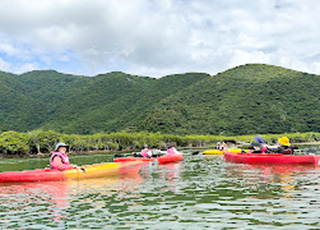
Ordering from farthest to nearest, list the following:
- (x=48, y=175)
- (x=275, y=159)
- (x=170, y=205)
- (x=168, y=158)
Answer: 1. (x=168, y=158)
2. (x=275, y=159)
3. (x=48, y=175)
4. (x=170, y=205)

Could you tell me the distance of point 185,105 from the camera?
14662 centimetres

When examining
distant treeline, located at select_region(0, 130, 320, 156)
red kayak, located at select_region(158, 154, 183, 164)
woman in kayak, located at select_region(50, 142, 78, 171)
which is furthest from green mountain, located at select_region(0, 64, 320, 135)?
woman in kayak, located at select_region(50, 142, 78, 171)

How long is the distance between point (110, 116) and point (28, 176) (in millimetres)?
134701

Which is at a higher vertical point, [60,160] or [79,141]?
[79,141]

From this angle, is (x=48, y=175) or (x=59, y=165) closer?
(x=48, y=175)

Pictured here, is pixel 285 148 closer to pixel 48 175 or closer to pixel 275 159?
pixel 275 159

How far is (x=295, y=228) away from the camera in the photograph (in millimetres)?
8156

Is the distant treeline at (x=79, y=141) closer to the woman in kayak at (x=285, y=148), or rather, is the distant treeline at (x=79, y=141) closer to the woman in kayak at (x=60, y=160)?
the woman in kayak at (x=60, y=160)

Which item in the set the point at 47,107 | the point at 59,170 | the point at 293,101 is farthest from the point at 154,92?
the point at 59,170

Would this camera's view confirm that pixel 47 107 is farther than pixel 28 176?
Yes

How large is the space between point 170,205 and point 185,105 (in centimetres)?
13605

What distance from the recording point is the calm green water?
9.02m

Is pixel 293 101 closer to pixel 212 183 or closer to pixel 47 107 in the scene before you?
pixel 47 107

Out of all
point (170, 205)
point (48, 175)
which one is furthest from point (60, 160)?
point (170, 205)
